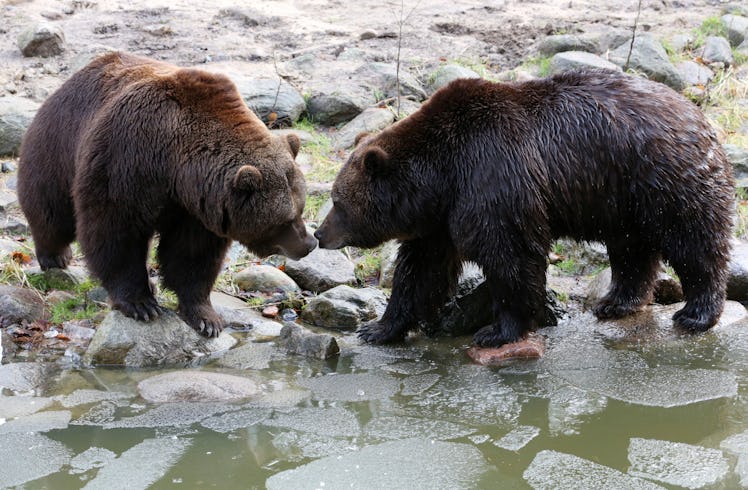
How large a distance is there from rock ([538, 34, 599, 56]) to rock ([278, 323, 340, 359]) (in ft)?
22.8

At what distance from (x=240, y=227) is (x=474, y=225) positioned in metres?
1.64

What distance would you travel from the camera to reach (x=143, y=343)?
6848 mm

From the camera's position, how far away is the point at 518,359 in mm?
6855

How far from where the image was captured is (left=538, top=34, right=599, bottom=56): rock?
12648mm

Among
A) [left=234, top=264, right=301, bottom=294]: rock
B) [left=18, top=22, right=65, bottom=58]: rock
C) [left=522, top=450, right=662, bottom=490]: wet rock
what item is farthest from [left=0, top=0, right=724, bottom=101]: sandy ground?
[left=522, top=450, right=662, bottom=490]: wet rock

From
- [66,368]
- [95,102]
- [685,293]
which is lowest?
[66,368]

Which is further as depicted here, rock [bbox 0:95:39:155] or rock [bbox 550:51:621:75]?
rock [bbox 550:51:621:75]

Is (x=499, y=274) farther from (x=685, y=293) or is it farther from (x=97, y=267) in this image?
(x=97, y=267)

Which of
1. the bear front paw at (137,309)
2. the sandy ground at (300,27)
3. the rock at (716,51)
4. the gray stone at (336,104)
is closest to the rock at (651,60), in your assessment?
the rock at (716,51)

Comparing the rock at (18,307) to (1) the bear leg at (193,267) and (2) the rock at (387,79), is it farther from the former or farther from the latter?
(2) the rock at (387,79)

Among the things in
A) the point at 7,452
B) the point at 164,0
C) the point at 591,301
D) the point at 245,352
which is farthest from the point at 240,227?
the point at 164,0

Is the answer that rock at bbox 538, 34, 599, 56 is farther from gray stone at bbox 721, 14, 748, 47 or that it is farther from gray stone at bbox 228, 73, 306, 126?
gray stone at bbox 228, 73, 306, 126

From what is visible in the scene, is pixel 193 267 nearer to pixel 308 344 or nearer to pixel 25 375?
pixel 308 344

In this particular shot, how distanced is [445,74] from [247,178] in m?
6.12
